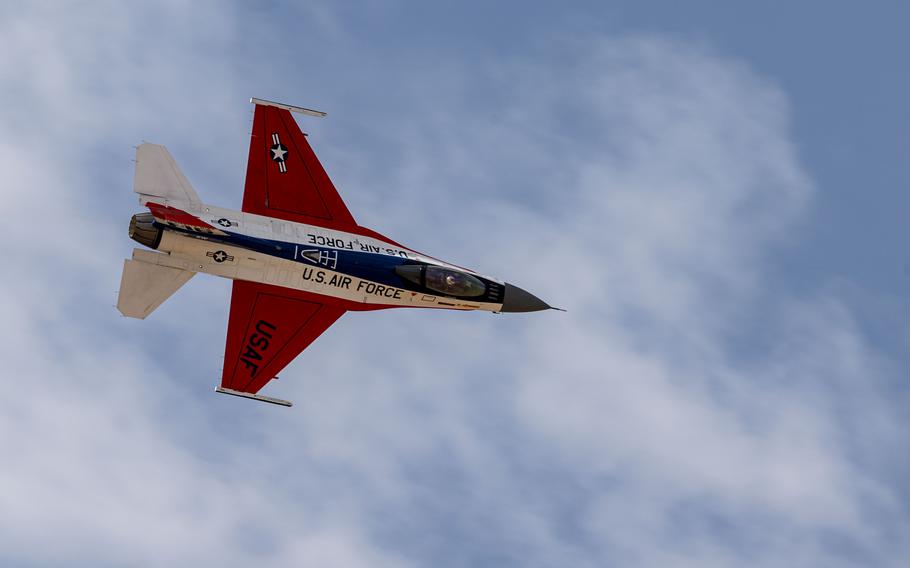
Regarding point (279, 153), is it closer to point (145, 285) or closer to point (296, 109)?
point (296, 109)

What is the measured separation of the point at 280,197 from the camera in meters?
49.1

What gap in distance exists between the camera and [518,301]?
170 ft

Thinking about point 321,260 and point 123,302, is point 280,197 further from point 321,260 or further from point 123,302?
point 123,302

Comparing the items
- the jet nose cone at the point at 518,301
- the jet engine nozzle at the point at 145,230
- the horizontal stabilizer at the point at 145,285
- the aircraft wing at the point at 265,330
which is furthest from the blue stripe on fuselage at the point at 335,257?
the jet nose cone at the point at 518,301

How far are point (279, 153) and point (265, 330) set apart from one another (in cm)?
595

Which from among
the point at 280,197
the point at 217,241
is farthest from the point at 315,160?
the point at 217,241

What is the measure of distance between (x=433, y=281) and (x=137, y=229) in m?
9.92

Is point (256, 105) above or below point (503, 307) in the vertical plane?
above

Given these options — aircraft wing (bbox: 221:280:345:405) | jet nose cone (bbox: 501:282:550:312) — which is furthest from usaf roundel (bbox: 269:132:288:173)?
jet nose cone (bbox: 501:282:550:312)

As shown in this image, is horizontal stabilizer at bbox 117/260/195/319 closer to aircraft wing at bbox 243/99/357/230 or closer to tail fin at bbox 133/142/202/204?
tail fin at bbox 133/142/202/204

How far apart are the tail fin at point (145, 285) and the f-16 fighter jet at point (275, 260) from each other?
3 cm

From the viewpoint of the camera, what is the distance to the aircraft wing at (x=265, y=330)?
48.2 m

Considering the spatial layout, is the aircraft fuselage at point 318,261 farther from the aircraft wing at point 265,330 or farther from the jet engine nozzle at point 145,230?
the aircraft wing at point 265,330

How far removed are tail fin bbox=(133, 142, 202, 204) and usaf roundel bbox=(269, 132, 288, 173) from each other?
3.19 metres
